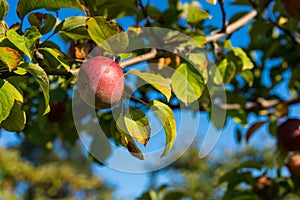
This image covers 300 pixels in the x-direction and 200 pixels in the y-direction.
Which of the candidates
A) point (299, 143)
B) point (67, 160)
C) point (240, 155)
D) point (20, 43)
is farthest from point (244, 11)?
point (67, 160)

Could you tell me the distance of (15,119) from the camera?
3.00 ft

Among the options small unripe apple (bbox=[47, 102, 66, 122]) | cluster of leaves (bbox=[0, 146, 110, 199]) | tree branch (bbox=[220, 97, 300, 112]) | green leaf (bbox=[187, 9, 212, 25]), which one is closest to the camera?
green leaf (bbox=[187, 9, 212, 25])

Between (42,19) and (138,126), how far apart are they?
344 millimetres

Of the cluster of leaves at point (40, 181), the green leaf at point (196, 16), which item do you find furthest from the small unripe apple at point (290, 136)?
the cluster of leaves at point (40, 181)

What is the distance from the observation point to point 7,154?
26.1 feet

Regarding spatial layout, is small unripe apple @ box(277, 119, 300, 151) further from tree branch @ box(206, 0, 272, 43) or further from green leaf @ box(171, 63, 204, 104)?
green leaf @ box(171, 63, 204, 104)

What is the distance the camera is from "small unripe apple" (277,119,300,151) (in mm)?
1591

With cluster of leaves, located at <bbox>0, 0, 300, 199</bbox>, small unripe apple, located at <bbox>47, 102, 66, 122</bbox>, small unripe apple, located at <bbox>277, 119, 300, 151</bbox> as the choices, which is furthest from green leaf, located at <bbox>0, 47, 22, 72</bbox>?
small unripe apple, located at <bbox>277, 119, 300, 151</bbox>

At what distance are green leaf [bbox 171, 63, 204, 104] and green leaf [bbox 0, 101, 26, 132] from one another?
1.23 ft

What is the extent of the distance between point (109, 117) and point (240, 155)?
10.9 metres

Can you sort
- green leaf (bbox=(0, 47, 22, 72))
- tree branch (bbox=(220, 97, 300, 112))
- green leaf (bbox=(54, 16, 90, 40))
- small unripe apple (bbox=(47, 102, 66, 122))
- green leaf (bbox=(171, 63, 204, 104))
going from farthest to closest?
tree branch (bbox=(220, 97, 300, 112)) → small unripe apple (bbox=(47, 102, 66, 122)) → green leaf (bbox=(171, 63, 204, 104)) → green leaf (bbox=(54, 16, 90, 40)) → green leaf (bbox=(0, 47, 22, 72))

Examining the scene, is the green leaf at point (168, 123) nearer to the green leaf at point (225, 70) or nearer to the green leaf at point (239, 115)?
the green leaf at point (225, 70)

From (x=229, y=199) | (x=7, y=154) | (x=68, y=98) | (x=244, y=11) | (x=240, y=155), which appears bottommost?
(x=240, y=155)

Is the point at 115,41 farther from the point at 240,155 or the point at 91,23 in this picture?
the point at 240,155
